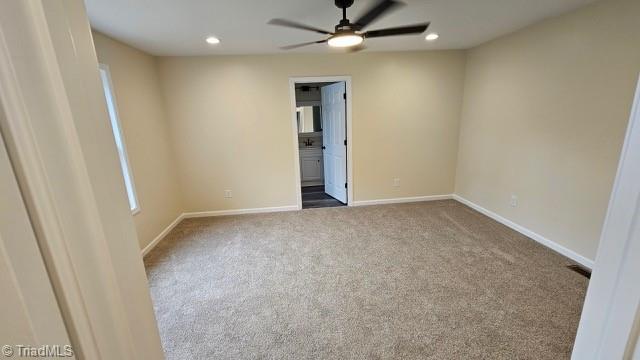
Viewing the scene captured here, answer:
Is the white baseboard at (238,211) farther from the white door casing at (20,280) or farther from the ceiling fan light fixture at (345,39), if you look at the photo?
the white door casing at (20,280)

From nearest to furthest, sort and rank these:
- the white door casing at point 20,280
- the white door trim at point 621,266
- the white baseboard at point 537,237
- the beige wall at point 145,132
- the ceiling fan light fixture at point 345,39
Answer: the white door casing at point 20,280 < the white door trim at point 621,266 < the ceiling fan light fixture at point 345,39 < the white baseboard at point 537,237 < the beige wall at point 145,132

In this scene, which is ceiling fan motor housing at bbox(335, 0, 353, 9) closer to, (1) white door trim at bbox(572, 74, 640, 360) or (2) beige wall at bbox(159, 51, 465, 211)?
(2) beige wall at bbox(159, 51, 465, 211)

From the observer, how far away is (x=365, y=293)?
7.43ft

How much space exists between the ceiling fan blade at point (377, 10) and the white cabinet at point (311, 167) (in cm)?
403

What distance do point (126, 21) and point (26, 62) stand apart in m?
2.74

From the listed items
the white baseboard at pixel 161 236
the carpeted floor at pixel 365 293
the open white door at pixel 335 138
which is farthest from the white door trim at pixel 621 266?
the open white door at pixel 335 138

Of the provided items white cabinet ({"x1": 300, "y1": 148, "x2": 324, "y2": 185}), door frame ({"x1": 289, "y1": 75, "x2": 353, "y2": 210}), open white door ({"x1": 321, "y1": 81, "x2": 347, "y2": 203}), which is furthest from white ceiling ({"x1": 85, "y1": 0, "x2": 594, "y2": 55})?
white cabinet ({"x1": 300, "y1": 148, "x2": 324, "y2": 185})

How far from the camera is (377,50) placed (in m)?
3.79

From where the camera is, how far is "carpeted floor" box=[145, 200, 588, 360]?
1759mm

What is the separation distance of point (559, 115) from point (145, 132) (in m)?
4.65

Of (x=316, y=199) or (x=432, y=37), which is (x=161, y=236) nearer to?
(x=316, y=199)

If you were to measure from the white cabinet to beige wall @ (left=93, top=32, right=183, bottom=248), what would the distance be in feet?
9.53

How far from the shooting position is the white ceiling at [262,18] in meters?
2.11

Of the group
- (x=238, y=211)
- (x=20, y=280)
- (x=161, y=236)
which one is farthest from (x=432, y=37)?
(x=161, y=236)
